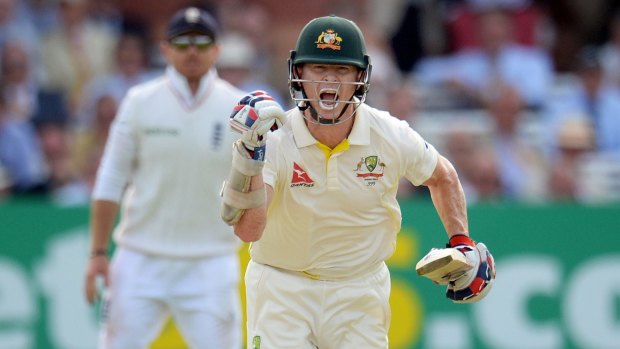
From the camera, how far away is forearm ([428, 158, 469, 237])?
5.74m

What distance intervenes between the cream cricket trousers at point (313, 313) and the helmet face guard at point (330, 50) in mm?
826

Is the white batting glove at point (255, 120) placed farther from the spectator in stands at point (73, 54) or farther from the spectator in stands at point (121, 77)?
the spectator in stands at point (73, 54)

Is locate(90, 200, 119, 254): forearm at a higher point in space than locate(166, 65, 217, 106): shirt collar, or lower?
lower

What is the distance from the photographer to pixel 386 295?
19.1 ft

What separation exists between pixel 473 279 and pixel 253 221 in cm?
106

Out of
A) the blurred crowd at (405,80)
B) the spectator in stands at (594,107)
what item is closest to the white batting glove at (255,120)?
the blurred crowd at (405,80)

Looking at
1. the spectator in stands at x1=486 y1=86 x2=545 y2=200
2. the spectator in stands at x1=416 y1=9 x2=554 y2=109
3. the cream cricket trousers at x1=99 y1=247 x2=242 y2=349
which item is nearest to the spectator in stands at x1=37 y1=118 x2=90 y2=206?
the cream cricket trousers at x1=99 y1=247 x2=242 y2=349

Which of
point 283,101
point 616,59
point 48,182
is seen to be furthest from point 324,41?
point 616,59

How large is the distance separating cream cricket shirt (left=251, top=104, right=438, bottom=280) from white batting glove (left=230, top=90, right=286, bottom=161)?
1.43 ft

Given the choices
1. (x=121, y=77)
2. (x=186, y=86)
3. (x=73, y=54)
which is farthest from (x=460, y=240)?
(x=73, y=54)

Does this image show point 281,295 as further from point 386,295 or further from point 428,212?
point 428,212

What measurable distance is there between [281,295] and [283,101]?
6.40m

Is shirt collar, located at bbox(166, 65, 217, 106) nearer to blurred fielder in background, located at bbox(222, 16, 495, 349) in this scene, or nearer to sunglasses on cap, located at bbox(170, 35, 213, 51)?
sunglasses on cap, located at bbox(170, 35, 213, 51)

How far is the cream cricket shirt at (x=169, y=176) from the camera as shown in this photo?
7598 mm
